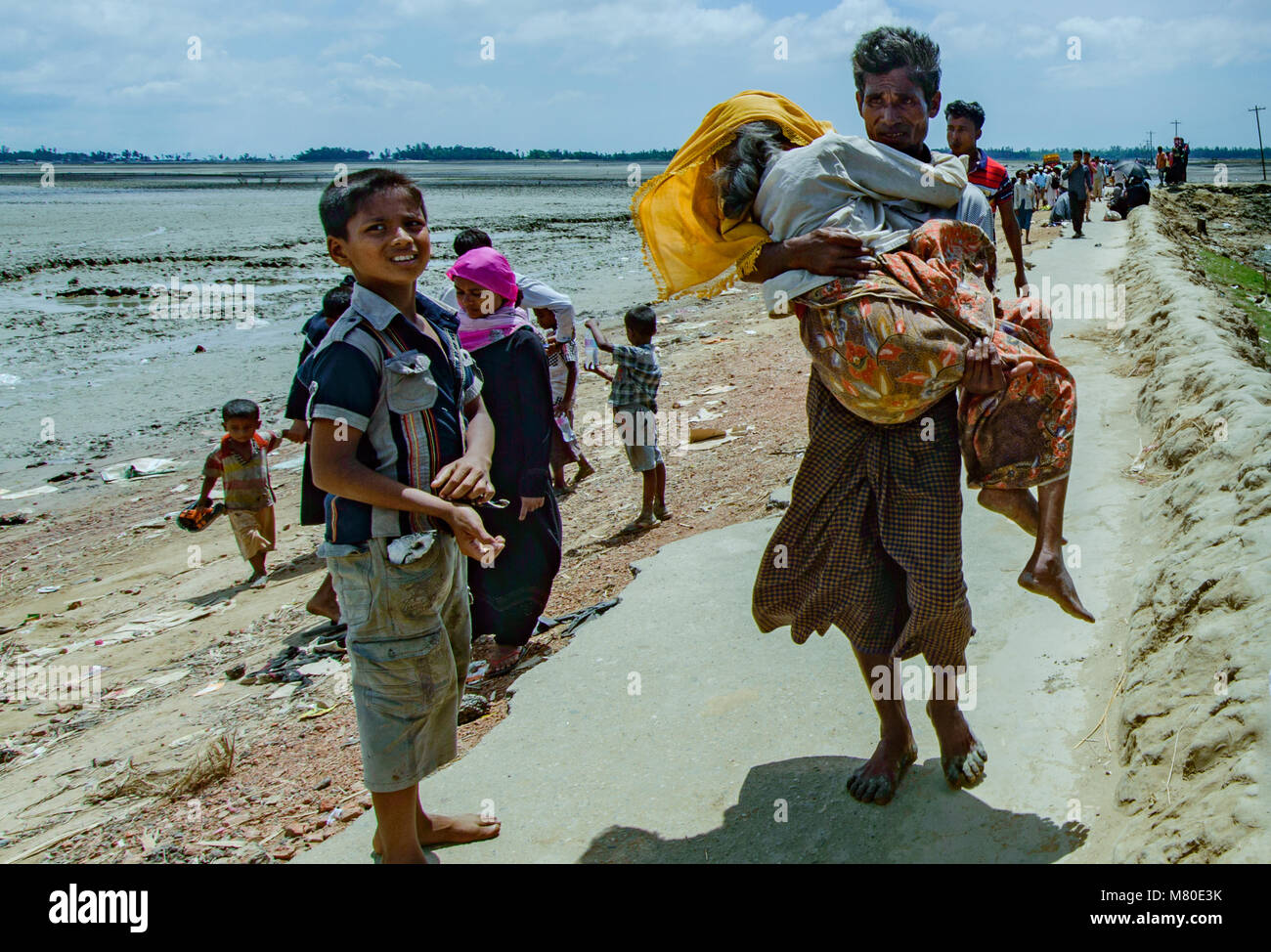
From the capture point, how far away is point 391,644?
2.38 m

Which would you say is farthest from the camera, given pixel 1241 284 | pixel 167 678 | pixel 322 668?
pixel 1241 284

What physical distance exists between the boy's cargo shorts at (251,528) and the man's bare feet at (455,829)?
4.06m

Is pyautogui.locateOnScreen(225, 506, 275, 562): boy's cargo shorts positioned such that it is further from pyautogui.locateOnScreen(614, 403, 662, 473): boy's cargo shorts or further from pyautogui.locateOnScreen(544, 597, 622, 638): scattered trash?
pyautogui.locateOnScreen(544, 597, 622, 638): scattered trash

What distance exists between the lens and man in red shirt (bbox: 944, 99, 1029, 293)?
696cm

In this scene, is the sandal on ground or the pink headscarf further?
the sandal on ground

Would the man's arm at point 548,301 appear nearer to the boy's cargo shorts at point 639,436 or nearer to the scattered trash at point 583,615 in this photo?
the boy's cargo shorts at point 639,436

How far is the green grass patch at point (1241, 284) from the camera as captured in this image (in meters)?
10.7

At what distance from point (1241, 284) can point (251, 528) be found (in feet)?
48.8

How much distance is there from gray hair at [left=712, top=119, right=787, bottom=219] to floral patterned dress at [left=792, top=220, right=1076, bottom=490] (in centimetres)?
30

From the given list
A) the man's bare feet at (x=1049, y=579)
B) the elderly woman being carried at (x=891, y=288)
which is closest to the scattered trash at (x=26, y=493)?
the elderly woman being carried at (x=891, y=288)

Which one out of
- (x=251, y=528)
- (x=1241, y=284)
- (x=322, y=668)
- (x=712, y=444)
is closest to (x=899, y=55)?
(x=322, y=668)

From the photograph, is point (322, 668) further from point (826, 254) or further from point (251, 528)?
point (826, 254)

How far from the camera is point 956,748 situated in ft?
8.64

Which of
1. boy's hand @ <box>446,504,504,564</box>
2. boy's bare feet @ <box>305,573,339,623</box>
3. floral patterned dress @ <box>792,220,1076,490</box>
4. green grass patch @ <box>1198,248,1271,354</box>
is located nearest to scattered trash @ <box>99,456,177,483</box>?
boy's bare feet @ <box>305,573,339,623</box>
